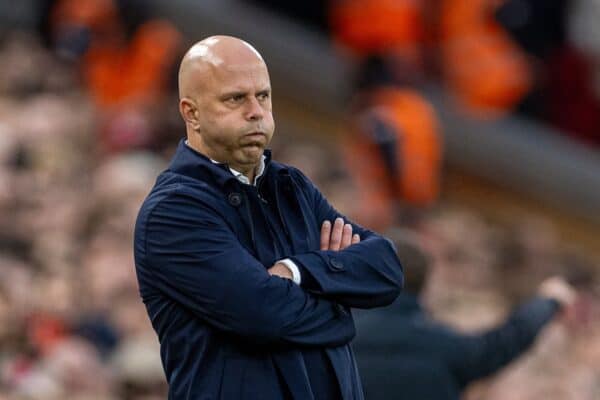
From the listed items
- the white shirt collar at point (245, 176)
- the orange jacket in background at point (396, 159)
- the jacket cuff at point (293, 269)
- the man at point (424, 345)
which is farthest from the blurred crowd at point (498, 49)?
the jacket cuff at point (293, 269)

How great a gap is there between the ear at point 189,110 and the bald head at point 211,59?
20mm

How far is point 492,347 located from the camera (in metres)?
7.02

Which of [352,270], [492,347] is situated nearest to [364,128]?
[492,347]

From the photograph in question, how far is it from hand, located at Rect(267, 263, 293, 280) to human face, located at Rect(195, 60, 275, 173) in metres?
0.28

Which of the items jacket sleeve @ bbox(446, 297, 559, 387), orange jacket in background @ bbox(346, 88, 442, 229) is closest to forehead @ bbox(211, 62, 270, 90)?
jacket sleeve @ bbox(446, 297, 559, 387)

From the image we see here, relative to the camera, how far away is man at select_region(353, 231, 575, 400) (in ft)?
22.8

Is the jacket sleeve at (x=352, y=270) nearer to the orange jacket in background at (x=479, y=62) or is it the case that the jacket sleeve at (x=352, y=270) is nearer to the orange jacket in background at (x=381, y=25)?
the orange jacket in background at (x=381, y=25)

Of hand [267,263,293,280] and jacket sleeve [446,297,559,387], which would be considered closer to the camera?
hand [267,263,293,280]

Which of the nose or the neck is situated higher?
the nose

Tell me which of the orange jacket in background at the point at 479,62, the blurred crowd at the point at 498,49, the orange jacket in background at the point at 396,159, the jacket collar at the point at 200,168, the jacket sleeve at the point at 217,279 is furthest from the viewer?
the orange jacket in background at the point at 479,62

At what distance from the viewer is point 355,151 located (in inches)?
503

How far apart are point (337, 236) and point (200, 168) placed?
18.1 inches

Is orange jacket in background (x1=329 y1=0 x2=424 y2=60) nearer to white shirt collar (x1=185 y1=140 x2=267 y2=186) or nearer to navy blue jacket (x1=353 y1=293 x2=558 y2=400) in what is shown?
navy blue jacket (x1=353 y1=293 x2=558 y2=400)

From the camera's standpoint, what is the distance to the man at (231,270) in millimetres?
5180
